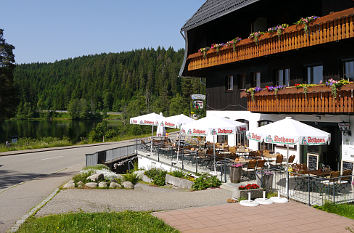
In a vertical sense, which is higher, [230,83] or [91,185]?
[230,83]

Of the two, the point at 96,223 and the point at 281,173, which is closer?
the point at 96,223

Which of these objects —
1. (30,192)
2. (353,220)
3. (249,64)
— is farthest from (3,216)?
(249,64)

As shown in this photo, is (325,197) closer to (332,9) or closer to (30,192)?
(332,9)

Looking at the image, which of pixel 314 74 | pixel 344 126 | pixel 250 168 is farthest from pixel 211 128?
pixel 314 74

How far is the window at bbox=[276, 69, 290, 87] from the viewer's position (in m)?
18.0

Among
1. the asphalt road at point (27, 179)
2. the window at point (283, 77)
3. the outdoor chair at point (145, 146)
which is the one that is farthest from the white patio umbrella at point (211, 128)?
the outdoor chair at point (145, 146)

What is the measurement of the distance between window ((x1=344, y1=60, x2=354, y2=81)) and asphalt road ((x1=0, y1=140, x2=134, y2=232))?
13.5m

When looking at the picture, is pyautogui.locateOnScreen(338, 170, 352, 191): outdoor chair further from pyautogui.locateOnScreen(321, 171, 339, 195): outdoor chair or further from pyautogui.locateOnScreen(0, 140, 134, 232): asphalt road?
pyautogui.locateOnScreen(0, 140, 134, 232): asphalt road

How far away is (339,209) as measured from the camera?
32.1 ft

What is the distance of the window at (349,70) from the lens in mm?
14684

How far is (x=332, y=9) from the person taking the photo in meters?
15.8

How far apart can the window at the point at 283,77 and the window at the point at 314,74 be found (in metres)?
1.30

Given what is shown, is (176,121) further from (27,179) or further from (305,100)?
(27,179)

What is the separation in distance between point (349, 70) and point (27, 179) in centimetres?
1666
